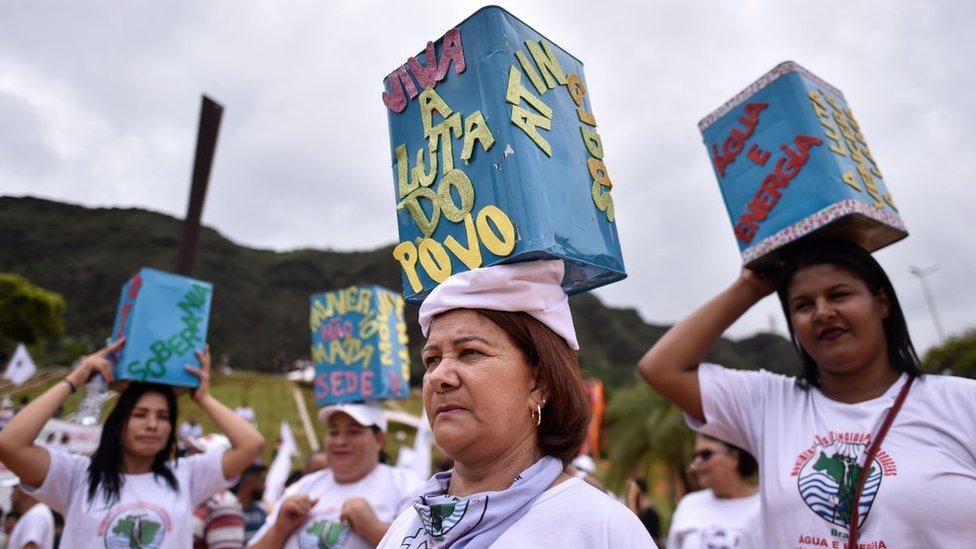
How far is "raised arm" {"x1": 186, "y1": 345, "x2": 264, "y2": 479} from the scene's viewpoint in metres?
4.04

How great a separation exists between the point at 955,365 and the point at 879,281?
2803 cm

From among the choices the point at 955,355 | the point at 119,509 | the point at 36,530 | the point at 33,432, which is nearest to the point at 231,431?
the point at 119,509

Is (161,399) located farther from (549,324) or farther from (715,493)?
(715,493)

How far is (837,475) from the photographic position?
7.28ft

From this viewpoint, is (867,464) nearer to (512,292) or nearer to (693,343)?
(693,343)

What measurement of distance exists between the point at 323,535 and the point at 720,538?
2.47 m

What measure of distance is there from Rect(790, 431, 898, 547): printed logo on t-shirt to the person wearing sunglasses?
7.02 ft

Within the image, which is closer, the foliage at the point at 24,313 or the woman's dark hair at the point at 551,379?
the woman's dark hair at the point at 551,379

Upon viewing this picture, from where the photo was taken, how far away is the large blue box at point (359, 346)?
4707 millimetres

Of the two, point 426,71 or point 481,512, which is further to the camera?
point 426,71

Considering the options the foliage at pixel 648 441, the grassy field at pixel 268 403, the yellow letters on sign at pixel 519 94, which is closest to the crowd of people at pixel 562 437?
the yellow letters on sign at pixel 519 94

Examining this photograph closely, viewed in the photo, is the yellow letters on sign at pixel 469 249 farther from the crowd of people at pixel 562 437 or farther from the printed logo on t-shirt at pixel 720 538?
the printed logo on t-shirt at pixel 720 538

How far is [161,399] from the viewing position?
3.88 metres

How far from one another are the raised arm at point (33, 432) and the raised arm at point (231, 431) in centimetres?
52
